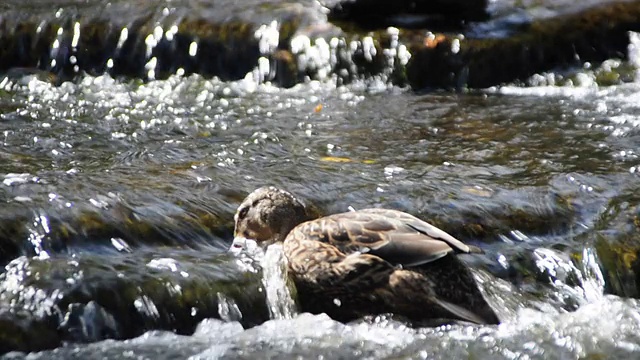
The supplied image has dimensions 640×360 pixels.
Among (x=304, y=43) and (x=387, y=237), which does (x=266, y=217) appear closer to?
(x=387, y=237)

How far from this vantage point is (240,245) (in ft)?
20.5

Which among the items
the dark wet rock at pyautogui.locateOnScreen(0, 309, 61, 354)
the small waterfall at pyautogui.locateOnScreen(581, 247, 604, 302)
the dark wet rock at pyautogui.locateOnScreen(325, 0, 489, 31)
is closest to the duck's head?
the dark wet rock at pyautogui.locateOnScreen(0, 309, 61, 354)

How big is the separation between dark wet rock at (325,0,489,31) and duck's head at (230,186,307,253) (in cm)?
606

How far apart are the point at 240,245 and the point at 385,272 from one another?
840 millimetres

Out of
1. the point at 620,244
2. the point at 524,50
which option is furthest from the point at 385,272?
the point at 524,50

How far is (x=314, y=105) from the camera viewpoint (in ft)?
35.5

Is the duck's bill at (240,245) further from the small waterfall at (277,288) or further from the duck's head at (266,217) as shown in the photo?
the small waterfall at (277,288)

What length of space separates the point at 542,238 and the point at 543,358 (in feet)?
5.06

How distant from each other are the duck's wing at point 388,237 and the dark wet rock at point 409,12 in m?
6.71

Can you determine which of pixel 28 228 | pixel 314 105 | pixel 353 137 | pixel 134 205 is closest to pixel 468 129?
pixel 353 137

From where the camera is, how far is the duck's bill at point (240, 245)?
623cm

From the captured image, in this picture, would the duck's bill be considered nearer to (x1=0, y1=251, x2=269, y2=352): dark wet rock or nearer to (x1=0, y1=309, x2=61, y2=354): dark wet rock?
(x1=0, y1=251, x2=269, y2=352): dark wet rock

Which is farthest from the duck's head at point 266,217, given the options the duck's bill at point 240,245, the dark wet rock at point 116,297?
the dark wet rock at point 116,297

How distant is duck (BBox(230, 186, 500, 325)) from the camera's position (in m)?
5.82
